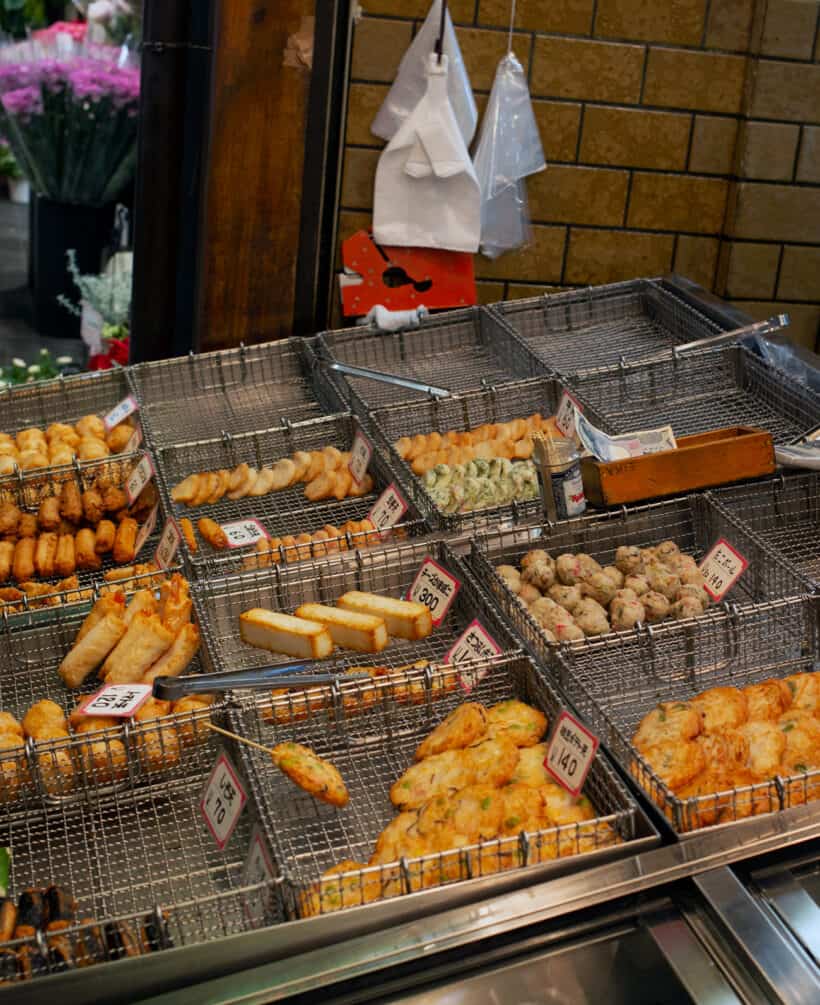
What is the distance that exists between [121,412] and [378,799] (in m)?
2.14

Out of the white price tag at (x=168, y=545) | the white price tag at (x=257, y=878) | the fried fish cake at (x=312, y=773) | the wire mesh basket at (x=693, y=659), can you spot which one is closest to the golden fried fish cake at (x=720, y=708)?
the wire mesh basket at (x=693, y=659)

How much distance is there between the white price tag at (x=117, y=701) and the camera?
2576mm

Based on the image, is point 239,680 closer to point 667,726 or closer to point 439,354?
point 667,726

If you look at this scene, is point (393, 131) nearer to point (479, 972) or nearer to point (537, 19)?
point (537, 19)

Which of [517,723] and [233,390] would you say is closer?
[517,723]

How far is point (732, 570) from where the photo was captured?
3104mm

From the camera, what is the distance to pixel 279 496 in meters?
3.80

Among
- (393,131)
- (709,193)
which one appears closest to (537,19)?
(393,131)

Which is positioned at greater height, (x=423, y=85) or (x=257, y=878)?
(x=423, y=85)

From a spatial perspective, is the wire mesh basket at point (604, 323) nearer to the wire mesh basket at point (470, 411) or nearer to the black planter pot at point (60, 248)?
the wire mesh basket at point (470, 411)

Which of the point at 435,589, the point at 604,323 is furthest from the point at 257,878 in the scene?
the point at 604,323

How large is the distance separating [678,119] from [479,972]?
159 inches

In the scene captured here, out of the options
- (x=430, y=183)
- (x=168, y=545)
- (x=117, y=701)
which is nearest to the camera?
(x=117, y=701)

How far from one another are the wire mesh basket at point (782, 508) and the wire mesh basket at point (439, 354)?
1099mm
